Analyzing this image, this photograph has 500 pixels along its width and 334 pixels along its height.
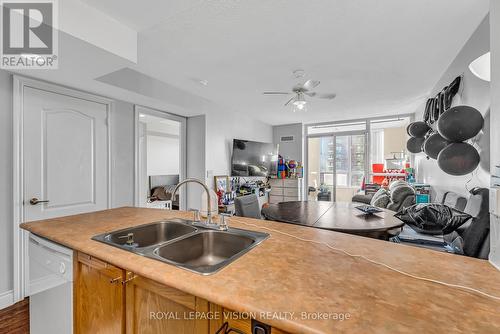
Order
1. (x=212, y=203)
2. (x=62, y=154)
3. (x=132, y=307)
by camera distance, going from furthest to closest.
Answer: (x=62, y=154)
(x=212, y=203)
(x=132, y=307)

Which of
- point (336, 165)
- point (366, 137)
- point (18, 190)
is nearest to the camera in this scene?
point (18, 190)

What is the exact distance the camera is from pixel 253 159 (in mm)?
4984

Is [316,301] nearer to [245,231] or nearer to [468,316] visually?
[468,316]

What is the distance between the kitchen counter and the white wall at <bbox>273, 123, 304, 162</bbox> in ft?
15.9

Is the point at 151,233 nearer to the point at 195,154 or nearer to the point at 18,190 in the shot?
the point at 18,190

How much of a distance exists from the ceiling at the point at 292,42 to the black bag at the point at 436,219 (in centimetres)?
153

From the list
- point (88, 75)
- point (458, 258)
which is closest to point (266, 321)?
point (458, 258)

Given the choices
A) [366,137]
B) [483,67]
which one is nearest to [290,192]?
[366,137]

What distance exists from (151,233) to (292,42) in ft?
6.77

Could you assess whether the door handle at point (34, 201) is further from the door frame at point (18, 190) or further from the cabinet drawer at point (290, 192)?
the cabinet drawer at point (290, 192)

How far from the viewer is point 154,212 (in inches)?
73.3

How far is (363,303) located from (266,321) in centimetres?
29

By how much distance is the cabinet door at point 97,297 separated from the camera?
1.02m

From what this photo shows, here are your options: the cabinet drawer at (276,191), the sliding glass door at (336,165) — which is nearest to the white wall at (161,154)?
the cabinet drawer at (276,191)
